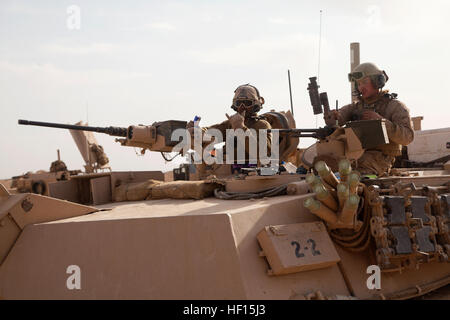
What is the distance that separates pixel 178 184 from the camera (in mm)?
5754

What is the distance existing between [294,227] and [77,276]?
185 centimetres

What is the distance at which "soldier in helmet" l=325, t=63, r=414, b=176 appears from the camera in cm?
651

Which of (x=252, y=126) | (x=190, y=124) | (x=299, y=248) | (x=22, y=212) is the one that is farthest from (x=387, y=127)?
(x=22, y=212)

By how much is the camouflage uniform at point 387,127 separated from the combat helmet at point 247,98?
1236 millimetres

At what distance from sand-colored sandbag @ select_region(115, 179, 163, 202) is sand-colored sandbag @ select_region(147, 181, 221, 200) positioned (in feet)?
0.94

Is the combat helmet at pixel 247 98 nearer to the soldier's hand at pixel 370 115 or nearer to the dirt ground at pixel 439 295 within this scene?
the soldier's hand at pixel 370 115

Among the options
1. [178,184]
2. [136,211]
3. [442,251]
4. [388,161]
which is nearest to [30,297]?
[136,211]

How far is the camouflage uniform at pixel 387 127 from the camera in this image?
6480 mm

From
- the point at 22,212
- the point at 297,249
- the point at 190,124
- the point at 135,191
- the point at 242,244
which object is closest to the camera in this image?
the point at 242,244

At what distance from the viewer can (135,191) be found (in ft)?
20.3

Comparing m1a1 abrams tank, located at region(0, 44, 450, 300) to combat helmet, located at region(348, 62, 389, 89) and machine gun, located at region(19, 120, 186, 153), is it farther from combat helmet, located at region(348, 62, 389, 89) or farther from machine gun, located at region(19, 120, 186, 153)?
combat helmet, located at region(348, 62, 389, 89)

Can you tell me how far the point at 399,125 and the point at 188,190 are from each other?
2.96m

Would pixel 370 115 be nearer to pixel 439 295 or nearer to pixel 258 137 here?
pixel 258 137
